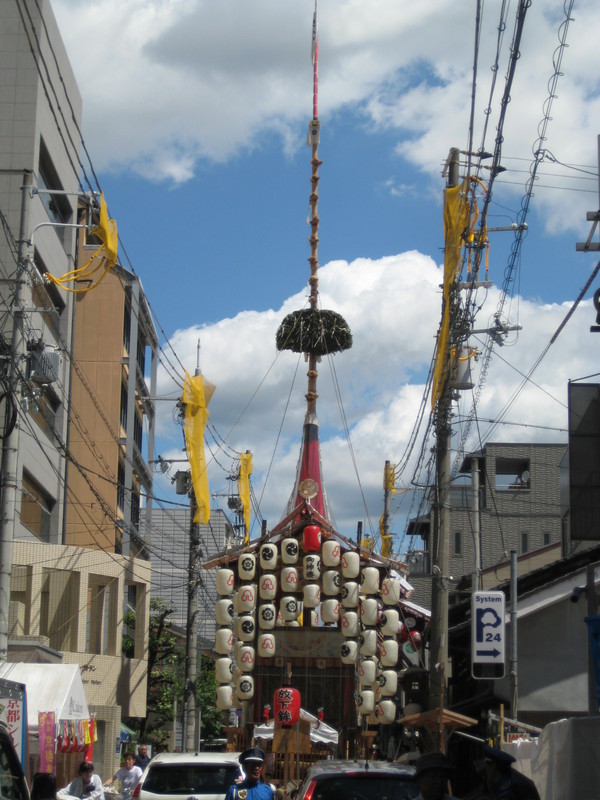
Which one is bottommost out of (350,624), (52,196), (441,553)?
(350,624)

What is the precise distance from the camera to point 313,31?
36.4 metres

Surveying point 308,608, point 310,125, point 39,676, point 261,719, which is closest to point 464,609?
point 308,608

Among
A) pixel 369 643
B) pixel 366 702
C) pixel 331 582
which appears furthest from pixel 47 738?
pixel 369 643

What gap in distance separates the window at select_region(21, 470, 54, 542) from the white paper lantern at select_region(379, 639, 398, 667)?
1199 centimetres

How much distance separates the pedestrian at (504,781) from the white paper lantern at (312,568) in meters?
23.6

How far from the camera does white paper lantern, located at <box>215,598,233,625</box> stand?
105ft

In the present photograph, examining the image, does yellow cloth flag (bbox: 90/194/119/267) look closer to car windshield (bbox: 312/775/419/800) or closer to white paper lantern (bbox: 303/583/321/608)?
car windshield (bbox: 312/775/419/800)

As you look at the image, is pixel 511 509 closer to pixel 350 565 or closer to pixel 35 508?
pixel 350 565

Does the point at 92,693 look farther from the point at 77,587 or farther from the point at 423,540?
the point at 423,540

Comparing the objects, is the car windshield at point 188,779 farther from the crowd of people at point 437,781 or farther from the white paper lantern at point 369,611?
the white paper lantern at point 369,611

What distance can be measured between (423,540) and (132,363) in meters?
22.5

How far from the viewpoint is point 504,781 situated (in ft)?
25.6

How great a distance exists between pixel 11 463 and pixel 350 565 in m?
15.9

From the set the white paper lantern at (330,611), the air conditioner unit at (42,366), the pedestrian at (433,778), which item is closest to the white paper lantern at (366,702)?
the white paper lantern at (330,611)
